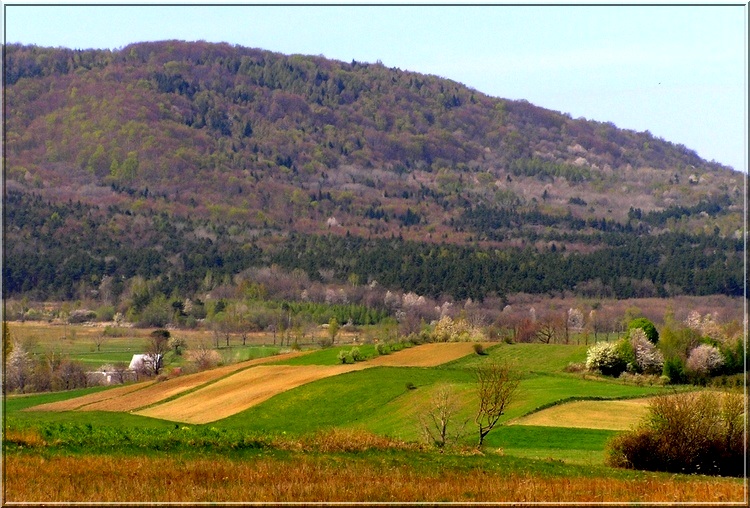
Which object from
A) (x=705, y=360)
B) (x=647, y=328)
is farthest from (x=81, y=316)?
(x=705, y=360)

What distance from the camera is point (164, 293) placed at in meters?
169

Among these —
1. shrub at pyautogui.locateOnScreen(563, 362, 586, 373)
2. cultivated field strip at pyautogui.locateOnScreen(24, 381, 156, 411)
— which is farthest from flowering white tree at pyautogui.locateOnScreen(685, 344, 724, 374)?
cultivated field strip at pyautogui.locateOnScreen(24, 381, 156, 411)

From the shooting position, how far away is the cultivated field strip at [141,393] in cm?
7275

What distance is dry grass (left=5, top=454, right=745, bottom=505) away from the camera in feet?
65.6

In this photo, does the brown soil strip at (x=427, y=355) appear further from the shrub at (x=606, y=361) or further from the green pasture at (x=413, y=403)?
the shrub at (x=606, y=361)

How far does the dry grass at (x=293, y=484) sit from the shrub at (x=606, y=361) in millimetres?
43323

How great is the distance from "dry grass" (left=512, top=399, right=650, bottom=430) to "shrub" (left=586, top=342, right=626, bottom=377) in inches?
496

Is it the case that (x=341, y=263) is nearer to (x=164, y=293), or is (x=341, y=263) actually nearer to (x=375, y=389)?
(x=164, y=293)

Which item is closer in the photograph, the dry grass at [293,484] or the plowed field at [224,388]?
the dry grass at [293,484]

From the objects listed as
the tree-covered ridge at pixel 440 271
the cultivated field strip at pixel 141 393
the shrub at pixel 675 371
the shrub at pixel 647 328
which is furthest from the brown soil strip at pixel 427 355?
the tree-covered ridge at pixel 440 271

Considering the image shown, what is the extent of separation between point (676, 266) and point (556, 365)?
4337 inches

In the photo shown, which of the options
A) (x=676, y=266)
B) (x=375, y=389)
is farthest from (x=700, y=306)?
(x=375, y=389)

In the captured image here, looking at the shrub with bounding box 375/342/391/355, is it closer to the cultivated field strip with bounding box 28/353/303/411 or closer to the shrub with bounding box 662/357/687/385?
the cultivated field strip with bounding box 28/353/303/411

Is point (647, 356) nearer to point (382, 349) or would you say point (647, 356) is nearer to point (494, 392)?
point (382, 349)
